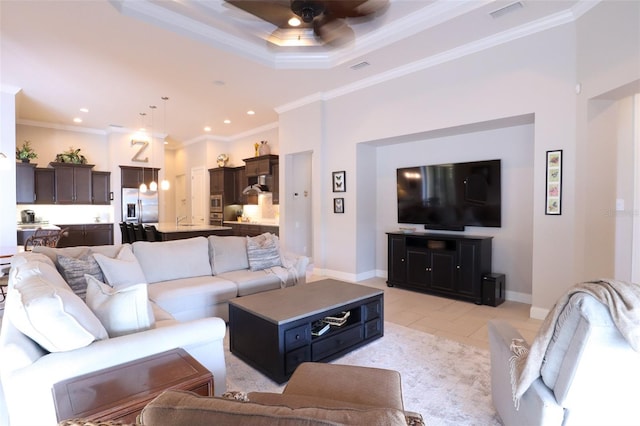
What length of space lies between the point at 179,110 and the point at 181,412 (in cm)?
749

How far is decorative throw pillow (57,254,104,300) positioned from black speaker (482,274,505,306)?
4.45m

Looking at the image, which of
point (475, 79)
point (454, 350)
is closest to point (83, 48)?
point (475, 79)

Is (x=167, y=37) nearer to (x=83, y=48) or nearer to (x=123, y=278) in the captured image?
(x=83, y=48)

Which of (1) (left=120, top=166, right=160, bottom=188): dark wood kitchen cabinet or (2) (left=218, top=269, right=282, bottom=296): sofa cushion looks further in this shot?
(1) (left=120, top=166, right=160, bottom=188): dark wood kitchen cabinet

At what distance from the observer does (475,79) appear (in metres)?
4.34

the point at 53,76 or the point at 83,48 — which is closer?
the point at 83,48

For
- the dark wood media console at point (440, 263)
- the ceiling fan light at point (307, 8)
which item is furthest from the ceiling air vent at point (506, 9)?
the dark wood media console at point (440, 263)

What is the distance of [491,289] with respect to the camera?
4363 mm

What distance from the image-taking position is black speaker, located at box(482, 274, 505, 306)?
436 centimetres

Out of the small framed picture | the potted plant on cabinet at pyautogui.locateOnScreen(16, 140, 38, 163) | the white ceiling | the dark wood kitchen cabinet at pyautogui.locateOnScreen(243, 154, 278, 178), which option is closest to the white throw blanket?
the white ceiling

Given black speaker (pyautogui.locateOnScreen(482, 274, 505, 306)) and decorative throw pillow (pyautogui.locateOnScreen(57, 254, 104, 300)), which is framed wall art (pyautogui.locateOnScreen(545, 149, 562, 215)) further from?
decorative throw pillow (pyautogui.locateOnScreen(57, 254, 104, 300))

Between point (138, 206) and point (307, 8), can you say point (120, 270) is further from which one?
point (138, 206)

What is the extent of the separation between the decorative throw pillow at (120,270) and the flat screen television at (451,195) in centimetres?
405

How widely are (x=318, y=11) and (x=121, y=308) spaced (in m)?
3.06
